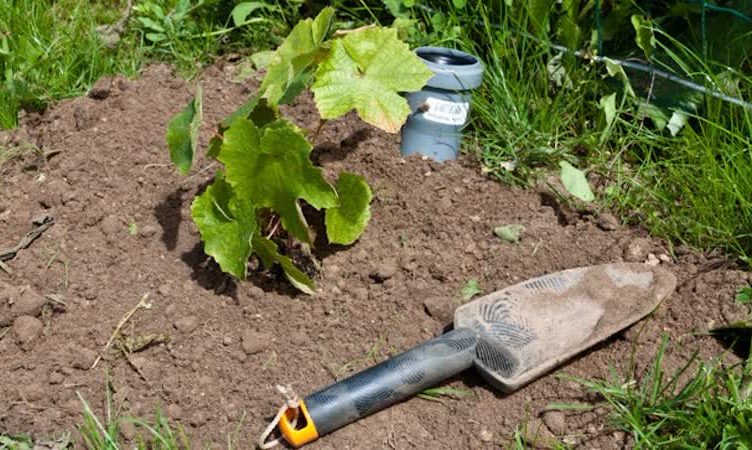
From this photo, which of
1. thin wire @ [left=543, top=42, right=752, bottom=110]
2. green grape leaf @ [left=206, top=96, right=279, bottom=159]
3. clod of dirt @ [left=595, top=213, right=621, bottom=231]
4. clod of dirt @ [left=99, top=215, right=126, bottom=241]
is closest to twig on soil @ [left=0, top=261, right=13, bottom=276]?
clod of dirt @ [left=99, top=215, right=126, bottom=241]

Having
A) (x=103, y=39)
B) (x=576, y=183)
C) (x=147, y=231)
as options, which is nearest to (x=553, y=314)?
(x=576, y=183)

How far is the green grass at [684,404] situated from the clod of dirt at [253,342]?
706mm

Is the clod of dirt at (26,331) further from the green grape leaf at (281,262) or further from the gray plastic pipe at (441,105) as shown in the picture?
the gray plastic pipe at (441,105)

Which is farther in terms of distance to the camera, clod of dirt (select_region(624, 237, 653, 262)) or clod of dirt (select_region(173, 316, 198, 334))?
clod of dirt (select_region(624, 237, 653, 262))

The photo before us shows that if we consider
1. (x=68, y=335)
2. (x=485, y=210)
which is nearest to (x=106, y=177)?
(x=68, y=335)

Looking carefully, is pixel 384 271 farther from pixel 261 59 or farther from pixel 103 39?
pixel 103 39

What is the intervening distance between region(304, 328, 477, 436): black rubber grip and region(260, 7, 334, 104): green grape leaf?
0.66 metres

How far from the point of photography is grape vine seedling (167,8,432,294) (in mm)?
2033

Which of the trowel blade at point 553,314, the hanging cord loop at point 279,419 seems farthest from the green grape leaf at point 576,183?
the hanging cord loop at point 279,419

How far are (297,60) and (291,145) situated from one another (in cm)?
23

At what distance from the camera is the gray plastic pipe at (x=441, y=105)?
8.06ft

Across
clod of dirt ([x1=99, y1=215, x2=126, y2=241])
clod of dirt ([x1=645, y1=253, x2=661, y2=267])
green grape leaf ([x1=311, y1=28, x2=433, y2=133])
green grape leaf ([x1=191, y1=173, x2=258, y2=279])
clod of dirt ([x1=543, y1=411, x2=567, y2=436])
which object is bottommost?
clod of dirt ([x1=543, y1=411, x2=567, y2=436])

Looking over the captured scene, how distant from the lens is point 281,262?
2.11 meters

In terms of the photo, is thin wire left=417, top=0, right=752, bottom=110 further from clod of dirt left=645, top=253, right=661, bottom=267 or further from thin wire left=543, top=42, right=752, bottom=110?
clod of dirt left=645, top=253, right=661, bottom=267
